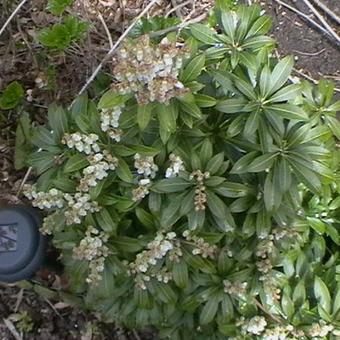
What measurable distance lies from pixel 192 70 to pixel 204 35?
23 centimetres

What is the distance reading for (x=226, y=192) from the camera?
173 centimetres

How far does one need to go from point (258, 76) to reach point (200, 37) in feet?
0.71

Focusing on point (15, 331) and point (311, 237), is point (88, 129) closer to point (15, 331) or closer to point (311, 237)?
point (311, 237)

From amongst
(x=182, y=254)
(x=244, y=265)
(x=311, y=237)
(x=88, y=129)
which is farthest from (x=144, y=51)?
(x=311, y=237)

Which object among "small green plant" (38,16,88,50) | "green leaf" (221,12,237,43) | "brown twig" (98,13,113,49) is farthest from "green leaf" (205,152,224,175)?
"brown twig" (98,13,113,49)

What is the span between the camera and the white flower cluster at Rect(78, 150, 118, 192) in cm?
168

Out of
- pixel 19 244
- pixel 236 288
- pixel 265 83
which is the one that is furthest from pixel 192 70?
pixel 19 244

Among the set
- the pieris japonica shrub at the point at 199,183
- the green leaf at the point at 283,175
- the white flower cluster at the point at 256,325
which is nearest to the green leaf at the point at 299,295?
the pieris japonica shrub at the point at 199,183

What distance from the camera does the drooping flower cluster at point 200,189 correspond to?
1675 mm

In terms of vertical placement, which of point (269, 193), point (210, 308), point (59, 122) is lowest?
point (210, 308)

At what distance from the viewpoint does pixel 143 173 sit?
5.64 feet

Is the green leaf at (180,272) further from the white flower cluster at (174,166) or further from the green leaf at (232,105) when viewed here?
the green leaf at (232,105)

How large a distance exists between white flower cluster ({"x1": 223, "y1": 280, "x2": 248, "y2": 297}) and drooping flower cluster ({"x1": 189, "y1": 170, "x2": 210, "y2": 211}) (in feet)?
1.03

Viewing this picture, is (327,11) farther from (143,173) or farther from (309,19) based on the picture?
(143,173)
